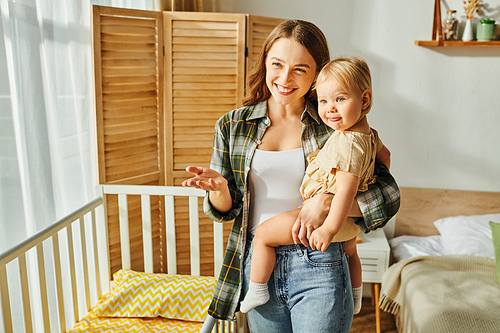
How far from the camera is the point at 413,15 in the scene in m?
2.60

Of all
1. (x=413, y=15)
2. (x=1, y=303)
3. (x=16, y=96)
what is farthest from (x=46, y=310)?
(x=413, y=15)

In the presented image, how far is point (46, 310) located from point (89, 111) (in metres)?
1.00

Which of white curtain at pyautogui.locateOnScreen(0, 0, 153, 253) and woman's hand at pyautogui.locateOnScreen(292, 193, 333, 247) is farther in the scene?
white curtain at pyautogui.locateOnScreen(0, 0, 153, 253)

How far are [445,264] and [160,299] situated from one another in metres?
1.59

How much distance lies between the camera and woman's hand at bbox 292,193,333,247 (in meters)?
0.96

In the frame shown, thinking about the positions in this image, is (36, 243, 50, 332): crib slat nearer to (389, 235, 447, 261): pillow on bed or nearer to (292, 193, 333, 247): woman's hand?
(292, 193, 333, 247): woman's hand

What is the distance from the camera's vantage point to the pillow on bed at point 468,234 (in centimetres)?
235

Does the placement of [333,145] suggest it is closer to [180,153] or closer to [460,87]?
[180,153]

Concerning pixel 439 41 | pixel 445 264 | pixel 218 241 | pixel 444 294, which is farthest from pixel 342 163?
pixel 439 41

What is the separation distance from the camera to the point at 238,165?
3.74 feet

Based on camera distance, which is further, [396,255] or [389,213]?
[396,255]

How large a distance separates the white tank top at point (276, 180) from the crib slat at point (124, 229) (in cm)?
111

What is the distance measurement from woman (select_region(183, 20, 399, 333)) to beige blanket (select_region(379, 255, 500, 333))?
0.98m

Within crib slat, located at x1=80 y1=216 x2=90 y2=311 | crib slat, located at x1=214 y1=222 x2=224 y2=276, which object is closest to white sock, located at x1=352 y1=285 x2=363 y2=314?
crib slat, located at x1=214 y1=222 x2=224 y2=276
